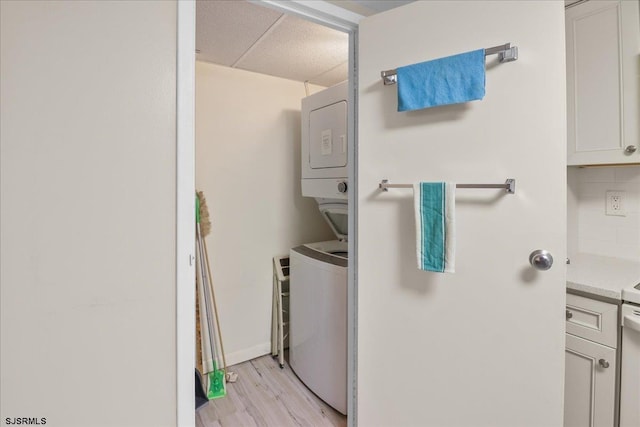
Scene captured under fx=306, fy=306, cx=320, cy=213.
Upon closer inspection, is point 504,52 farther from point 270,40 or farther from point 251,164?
point 251,164

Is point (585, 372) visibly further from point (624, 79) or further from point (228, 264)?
point (228, 264)

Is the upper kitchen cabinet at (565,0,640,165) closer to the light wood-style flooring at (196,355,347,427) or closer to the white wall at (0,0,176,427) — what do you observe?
the white wall at (0,0,176,427)

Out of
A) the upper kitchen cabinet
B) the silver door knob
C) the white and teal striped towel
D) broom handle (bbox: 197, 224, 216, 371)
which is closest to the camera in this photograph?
the silver door knob

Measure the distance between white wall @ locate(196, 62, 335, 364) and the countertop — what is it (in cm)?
183

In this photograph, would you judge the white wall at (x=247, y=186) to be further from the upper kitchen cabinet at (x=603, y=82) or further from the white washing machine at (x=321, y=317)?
the upper kitchen cabinet at (x=603, y=82)

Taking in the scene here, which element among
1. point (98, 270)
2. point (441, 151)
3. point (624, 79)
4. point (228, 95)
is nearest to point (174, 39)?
point (98, 270)

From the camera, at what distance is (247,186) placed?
2.35 meters

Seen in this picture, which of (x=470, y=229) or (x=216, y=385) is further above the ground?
(x=470, y=229)

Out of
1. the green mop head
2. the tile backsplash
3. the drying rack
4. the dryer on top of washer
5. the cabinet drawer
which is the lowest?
the green mop head

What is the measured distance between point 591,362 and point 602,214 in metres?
0.82

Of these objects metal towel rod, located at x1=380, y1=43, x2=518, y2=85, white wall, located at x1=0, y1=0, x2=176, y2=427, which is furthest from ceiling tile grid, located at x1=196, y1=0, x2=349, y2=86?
metal towel rod, located at x1=380, y1=43, x2=518, y2=85

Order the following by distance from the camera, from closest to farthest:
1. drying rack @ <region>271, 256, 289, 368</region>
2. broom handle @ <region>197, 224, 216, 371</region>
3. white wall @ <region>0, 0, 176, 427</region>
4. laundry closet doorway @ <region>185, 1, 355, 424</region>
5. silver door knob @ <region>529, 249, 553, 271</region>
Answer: white wall @ <region>0, 0, 176, 427</region>, silver door knob @ <region>529, 249, 553, 271</region>, broom handle @ <region>197, 224, 216, 371</region>, laundry closet doorway @ <region>185, 1, 355, 424</region>, drying rack @ <region>271, 256, 289, 368</region>

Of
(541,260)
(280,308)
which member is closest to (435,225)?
(541,260)

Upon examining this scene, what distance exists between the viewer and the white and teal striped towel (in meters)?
1.14
